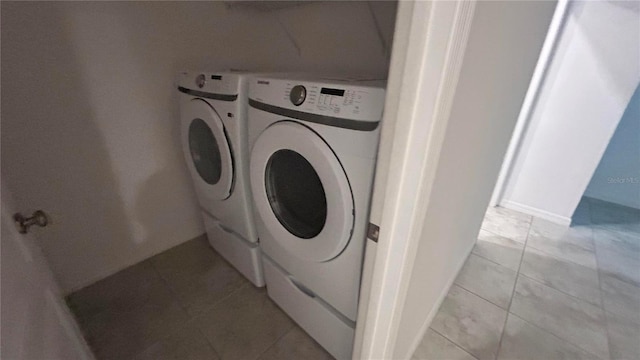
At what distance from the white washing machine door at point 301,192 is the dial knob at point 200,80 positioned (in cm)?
46

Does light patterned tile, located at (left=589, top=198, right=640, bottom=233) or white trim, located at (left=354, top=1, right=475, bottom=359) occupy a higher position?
white trim, located at (left=354, top=1, right=475, bottom=359)

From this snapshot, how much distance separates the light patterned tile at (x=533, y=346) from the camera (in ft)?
3.83

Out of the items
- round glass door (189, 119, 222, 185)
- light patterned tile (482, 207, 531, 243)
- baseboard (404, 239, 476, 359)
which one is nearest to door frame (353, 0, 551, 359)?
→ baseboard (404, 239, 476, 359)

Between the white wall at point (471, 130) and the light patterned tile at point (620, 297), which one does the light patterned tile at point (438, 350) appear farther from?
the light patterned tile at point (620, 297)

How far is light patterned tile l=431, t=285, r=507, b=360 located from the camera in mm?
1191

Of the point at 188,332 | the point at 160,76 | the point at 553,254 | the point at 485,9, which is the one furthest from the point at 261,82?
the point at 553,254

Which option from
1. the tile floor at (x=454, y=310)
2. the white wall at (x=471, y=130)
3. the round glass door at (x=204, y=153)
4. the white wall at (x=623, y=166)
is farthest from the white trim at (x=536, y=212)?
the round glass door at (x=204, y=153)

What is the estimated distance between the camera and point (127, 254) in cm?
161

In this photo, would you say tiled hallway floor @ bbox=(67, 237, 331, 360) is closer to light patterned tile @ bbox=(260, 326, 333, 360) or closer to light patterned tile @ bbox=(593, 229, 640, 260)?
light patterned tile @ bbox=(260, 326, 333, 360)

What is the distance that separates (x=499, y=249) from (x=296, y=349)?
150cm


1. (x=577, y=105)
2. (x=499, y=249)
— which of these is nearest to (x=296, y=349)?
(x=499, y=249)

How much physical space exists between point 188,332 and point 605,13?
3.05 metres

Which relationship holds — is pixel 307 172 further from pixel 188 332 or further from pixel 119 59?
pixel 119 59

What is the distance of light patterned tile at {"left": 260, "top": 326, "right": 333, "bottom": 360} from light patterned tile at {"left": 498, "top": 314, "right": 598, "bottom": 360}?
2.64ft
